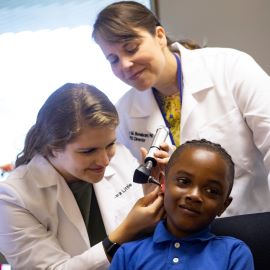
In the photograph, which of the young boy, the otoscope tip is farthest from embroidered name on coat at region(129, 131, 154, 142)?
the young boy

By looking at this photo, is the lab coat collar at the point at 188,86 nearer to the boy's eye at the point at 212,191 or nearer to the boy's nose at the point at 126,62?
the boy's nose at the point at 126,62

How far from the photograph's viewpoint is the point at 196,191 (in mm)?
923

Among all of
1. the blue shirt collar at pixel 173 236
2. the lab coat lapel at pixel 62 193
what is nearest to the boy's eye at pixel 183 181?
the blue shirt collar at pixel 173 236

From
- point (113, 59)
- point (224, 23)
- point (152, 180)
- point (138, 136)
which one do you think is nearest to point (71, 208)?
point (152, 180)

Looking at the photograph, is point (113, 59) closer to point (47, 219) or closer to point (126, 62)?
point (126, 62)

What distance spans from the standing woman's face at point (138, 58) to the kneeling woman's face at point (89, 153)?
0.74 feet

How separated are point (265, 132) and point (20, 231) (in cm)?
82

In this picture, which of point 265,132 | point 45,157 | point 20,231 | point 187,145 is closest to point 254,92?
point 265,132

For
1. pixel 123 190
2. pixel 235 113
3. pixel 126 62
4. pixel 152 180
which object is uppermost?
pixel 126 62

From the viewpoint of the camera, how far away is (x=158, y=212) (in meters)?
1.06

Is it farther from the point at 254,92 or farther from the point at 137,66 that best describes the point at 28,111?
the point at 254,92

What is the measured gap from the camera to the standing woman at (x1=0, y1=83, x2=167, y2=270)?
43.3 inches

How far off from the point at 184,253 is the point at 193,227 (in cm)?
7

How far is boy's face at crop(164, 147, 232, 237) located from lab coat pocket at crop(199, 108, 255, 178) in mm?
361
